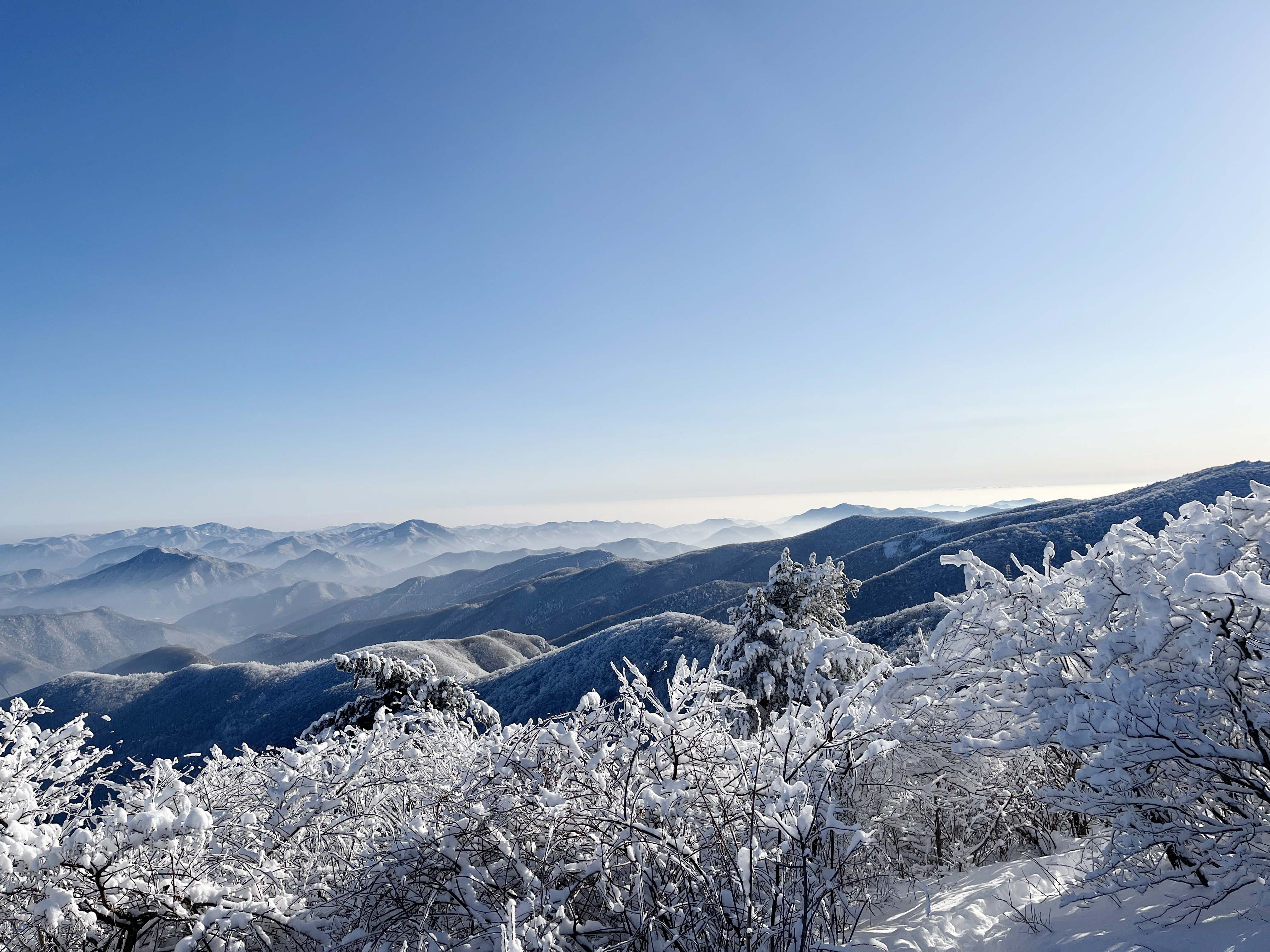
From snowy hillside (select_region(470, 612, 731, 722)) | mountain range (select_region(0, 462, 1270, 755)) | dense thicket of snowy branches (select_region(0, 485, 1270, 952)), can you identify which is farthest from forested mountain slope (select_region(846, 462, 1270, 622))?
dense thicket of snowy branches (select_region(0, 485, 1270, 952))

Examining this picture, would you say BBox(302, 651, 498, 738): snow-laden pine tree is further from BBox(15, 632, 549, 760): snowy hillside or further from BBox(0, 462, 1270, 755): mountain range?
BBox(15, 632, 549, 760): snowy hillside

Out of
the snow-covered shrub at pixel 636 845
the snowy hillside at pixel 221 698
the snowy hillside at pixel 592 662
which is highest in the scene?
the snow-covered shrub at pixel 636 845

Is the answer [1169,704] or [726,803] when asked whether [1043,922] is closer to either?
[1169,704]

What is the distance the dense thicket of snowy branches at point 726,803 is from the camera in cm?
274

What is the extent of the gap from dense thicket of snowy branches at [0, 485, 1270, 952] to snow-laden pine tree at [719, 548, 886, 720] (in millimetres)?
7358

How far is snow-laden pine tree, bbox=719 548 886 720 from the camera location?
41.0 ft

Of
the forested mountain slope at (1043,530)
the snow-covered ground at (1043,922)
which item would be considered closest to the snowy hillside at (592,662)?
the forested mountain slope at (1043,530)

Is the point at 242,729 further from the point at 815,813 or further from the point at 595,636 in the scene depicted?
the point at 815,813

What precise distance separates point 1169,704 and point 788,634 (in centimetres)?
1032

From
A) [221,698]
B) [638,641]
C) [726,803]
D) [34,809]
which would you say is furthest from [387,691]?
[221,698]

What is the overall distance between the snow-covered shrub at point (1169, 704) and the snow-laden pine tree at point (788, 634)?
7944mm

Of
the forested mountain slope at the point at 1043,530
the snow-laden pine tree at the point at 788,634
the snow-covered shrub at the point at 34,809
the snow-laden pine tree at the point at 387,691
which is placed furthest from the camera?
the forested mountain slope at the point at 1043,530

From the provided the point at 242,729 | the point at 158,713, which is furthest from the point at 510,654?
the point at 158,713

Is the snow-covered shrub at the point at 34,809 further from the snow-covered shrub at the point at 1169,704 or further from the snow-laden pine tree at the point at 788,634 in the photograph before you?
the snow-laden pine tree at the point at 788,634
